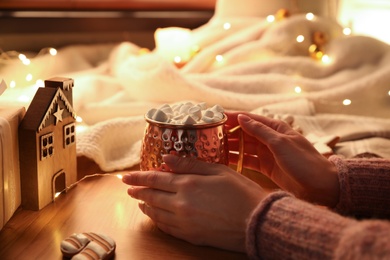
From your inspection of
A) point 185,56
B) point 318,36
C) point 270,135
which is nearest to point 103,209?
point 270,135

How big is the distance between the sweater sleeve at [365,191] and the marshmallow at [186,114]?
7.9 inches

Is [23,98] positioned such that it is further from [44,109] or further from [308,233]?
[308,233]

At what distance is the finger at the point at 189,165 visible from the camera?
62 centimetres

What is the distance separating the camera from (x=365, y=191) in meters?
0.67

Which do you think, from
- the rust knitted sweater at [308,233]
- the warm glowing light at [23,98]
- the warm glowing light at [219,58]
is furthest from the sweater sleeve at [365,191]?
the warm glowing light at [219,58]

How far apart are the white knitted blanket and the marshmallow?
21 centimetres

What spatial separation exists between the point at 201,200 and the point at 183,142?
8 cm

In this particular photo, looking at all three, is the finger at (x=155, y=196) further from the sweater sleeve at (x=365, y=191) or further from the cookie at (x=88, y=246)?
the sweater sleeve at (x=365, y=191)

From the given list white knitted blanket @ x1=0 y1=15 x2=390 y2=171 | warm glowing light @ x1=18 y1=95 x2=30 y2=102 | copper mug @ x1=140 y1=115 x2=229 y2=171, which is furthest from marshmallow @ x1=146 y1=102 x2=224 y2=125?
warm glowing light @ x1=18 y1=95 x2=30 y2=102

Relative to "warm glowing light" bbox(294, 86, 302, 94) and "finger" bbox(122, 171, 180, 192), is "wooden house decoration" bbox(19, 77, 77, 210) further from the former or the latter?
"warm glowing light" bbox(294, 86, 302, 94)

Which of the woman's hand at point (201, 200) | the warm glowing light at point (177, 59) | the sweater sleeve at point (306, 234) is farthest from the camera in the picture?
the warm glowing light at point (177, 59)

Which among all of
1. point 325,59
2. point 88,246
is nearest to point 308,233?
point 88,246

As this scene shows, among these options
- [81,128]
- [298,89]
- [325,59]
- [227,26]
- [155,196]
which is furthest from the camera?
[227,26]

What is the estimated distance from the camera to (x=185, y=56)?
1.43 m
